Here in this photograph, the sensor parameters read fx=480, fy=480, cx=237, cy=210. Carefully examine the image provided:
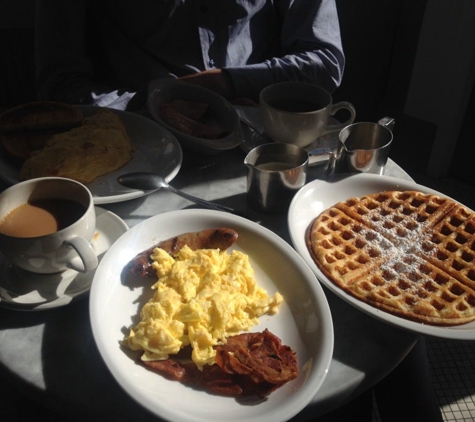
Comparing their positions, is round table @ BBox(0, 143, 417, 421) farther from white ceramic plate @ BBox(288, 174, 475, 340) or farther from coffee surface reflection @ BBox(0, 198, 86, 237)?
coffee surface reflection @ BBox(0, 198, 86, 237)

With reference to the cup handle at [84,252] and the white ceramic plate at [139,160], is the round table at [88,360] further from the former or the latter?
the white ceramic plate at [139,160]

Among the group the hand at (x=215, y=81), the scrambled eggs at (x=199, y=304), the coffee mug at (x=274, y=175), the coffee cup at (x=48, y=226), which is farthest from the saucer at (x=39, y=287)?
the hand at (x=215, y=81)

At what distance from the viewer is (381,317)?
2.98 ft

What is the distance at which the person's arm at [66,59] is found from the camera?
180 cm

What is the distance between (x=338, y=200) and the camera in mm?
1275

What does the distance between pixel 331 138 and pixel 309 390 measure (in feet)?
3.03

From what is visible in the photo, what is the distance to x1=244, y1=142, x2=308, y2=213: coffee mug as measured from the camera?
118cm

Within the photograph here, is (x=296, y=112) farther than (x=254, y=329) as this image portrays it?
Yes

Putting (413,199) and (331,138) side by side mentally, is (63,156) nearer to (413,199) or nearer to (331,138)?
(331,138)

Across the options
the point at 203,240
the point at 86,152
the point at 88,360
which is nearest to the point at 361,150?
the point at 203,240

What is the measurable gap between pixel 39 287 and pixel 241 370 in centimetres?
44

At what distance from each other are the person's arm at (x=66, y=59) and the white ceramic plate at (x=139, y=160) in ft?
1.17

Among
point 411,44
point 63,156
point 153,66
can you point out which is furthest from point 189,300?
point 411,44

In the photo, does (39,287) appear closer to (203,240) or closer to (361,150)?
(203,240)
